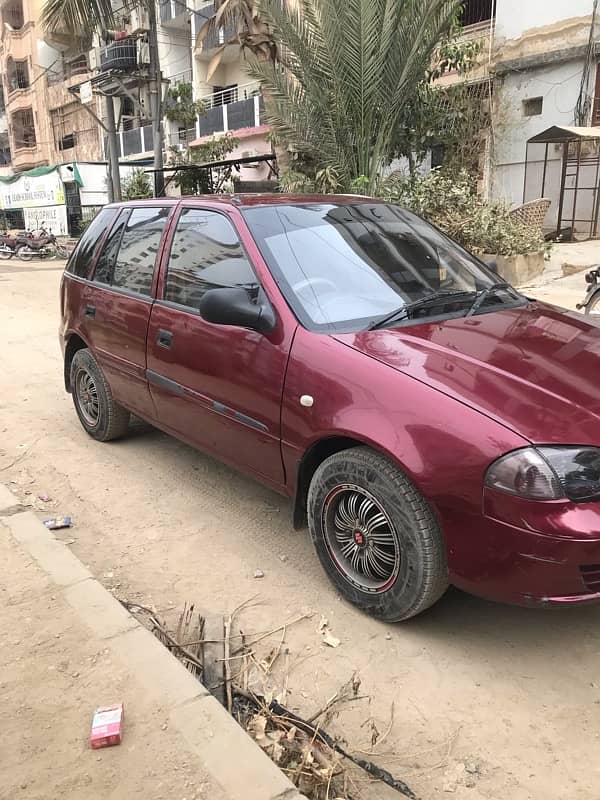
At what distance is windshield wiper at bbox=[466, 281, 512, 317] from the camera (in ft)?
11.4

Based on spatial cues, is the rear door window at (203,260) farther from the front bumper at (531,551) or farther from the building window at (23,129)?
the building window at (23,129)

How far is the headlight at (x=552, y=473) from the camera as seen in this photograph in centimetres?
237

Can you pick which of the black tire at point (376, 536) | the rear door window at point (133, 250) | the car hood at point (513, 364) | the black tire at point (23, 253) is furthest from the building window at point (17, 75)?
the black tire at point (376, 536)

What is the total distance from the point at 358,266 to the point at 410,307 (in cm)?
37

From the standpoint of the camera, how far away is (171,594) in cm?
334

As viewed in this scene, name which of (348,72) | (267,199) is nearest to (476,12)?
(348,72)

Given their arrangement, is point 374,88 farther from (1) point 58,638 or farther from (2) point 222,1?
(1) point 58,638

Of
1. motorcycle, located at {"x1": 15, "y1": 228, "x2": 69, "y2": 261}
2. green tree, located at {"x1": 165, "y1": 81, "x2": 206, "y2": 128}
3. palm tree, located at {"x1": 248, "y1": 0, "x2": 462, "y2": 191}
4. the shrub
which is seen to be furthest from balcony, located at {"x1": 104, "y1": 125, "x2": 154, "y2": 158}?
the shrub

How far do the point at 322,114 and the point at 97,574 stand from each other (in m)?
8.95

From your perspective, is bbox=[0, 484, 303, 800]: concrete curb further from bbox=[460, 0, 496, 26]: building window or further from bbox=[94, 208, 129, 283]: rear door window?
bbox=[460, 0, 496, 26]: building window

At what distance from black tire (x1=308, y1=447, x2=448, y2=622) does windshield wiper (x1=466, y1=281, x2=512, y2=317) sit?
3.51 feet

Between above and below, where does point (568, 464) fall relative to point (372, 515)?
above

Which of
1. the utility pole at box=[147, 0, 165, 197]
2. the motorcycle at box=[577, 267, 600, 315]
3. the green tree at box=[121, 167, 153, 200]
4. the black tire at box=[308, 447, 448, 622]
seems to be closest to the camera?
the black tire at box=[308, 447, 448, 622]

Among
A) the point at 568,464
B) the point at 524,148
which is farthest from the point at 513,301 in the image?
the point at 524,148
